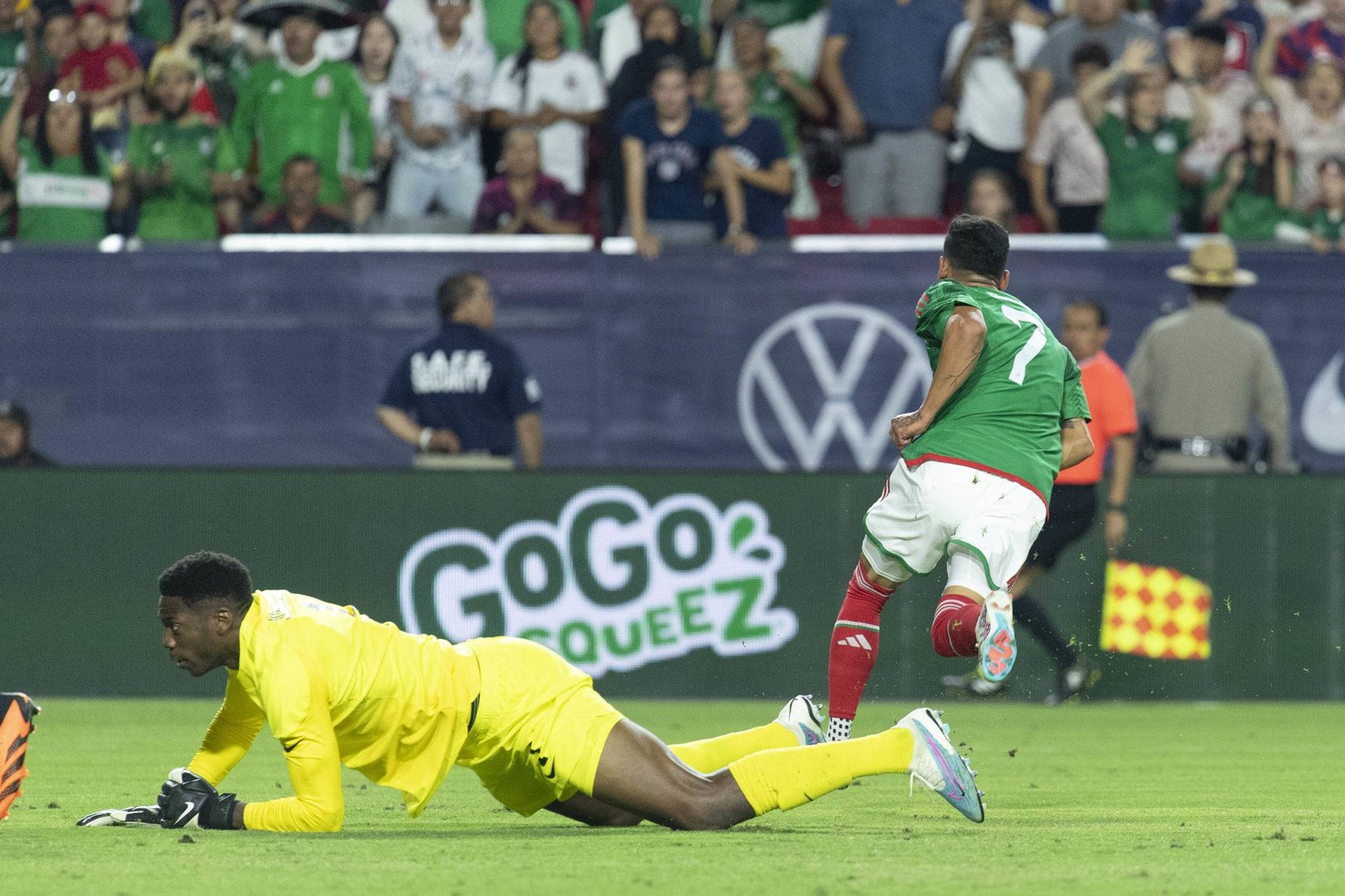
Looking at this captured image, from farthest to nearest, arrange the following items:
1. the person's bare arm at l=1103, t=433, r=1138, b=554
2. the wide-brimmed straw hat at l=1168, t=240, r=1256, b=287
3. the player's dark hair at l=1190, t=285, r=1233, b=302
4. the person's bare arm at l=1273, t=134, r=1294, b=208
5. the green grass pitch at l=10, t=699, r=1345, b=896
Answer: the person's bare arm at l=1273, t=134, r=1294, b=208, the player's dark hair at l=1190, t=285, r=1233, b=302, the wide-brimmed straw hat at l=1168, t=240, r=1256, b=287, the person's bare arm at l=1103, t=433, r=1138, b=554, the green grass pitch at l=10, t=699, r=1345, b=896

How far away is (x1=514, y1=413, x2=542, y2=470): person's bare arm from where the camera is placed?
13.0m

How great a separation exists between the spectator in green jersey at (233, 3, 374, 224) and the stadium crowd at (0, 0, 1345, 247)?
16 millimetres

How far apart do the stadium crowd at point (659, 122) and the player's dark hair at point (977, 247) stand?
6144 millimetres

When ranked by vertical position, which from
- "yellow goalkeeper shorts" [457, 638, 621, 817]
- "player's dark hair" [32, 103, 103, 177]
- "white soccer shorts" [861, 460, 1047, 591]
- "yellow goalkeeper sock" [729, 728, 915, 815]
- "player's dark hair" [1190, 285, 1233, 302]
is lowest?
"yellow goalkeeper sock" [729, 728, 915, 815]

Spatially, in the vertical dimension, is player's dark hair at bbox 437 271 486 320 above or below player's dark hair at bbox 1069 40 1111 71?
below

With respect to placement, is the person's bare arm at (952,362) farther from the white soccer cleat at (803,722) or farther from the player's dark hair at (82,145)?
the player's dark hair at (82,145)

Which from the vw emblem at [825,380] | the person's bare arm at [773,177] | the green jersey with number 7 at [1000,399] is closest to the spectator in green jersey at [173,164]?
the person's bare arm at [773,177]

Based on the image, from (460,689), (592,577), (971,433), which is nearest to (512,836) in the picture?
(460,689)

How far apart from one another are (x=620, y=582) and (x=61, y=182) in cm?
494

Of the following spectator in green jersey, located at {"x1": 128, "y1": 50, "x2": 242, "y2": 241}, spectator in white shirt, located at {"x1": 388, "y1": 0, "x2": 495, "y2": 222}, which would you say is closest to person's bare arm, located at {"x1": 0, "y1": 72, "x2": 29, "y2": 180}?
spectator in green jersey, located at {"x1": 128, "y1": 50, "x2": 242, "y2": 241}

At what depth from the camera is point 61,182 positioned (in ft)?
47.3

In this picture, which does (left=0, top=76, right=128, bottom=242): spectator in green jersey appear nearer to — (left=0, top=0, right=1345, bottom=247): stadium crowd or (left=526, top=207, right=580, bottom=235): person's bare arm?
(left=0, top=0, right=1345, bottom=247): stadium crowd

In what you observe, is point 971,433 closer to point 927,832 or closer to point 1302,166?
point 927,832

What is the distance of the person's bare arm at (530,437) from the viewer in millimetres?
12953
